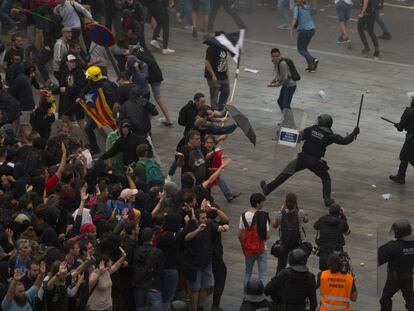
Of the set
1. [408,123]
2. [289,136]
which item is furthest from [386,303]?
[408,123]

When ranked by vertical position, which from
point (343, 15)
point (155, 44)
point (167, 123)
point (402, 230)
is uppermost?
point (343, 15)

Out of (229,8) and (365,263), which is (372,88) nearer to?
(229,8)

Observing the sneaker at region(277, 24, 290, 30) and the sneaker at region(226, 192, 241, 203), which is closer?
the sneaker at region(226, 192, 241, 203)

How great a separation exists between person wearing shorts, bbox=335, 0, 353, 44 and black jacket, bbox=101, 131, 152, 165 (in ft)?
32.8

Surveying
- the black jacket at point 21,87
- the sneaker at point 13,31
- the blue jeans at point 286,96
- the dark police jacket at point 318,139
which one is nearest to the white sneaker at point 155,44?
the sneaker at point 13,31

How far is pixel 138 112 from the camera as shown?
769 inches

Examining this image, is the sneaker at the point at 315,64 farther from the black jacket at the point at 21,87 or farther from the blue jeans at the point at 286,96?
the black jacket at the point at 21,87

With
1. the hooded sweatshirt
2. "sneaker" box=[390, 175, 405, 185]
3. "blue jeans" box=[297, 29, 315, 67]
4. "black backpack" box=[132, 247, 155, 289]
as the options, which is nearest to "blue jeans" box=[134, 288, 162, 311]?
"black backpack" box=[132, 247, 155, 289]

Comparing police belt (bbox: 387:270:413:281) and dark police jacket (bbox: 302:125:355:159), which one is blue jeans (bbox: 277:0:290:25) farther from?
police belt (bbox: 387:270:413:281)

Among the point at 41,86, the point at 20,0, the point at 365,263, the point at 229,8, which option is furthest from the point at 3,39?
the point at 365,263

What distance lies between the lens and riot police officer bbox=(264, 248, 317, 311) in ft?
46.8

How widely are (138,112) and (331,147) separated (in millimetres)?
3758

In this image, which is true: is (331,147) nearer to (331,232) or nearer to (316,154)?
(316,154)

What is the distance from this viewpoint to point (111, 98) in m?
20.2
